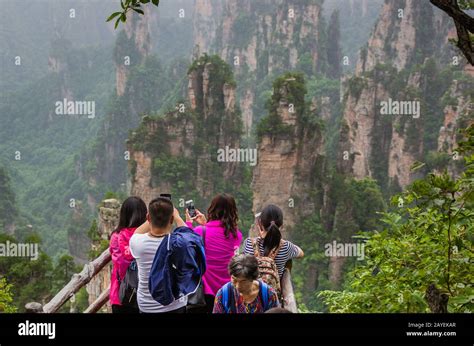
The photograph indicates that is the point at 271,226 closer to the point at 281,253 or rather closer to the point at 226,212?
the point at 281,253

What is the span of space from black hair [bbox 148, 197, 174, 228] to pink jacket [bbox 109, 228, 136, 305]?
50cm

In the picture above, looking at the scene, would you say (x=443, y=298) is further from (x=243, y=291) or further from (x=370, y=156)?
(x=370, y=156)

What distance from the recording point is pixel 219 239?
14.1 ft

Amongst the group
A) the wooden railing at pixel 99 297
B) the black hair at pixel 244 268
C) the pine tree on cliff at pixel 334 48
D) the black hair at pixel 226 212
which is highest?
the pine tree on cliff at pixel 334 48

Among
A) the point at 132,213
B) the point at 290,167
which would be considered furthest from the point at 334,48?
the point at 132,213

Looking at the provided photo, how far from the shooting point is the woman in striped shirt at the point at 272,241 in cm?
416

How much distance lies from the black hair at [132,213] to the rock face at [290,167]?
811 inches

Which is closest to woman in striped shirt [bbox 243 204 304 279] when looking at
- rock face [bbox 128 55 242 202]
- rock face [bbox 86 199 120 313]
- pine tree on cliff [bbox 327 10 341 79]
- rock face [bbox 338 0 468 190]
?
rock face [bbox 86 199 120 313]

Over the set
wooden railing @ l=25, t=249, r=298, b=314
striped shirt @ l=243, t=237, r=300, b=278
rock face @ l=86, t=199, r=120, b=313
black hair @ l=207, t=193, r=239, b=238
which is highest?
black hair @ l=207, t=193, r=239, b=238

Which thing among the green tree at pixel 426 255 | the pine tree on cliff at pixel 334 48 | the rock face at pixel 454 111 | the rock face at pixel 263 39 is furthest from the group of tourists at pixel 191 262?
the pine tree on cliff at pixel 334 48

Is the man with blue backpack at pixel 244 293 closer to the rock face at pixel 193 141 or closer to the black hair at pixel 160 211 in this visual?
the black hair at pixel 160 211

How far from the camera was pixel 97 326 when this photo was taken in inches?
Result: 84.2

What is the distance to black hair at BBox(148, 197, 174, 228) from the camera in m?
3.55

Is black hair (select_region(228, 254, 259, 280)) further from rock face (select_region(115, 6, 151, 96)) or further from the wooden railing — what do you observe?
rock face (select_region(115, 6, 151, 96))
